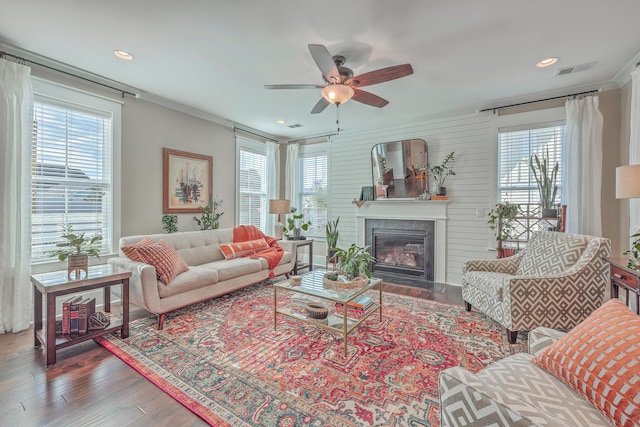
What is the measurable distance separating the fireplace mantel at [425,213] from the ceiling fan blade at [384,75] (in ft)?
8.31

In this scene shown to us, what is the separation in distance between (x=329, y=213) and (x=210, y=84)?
3.11 m

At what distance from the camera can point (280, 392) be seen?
5.93ft

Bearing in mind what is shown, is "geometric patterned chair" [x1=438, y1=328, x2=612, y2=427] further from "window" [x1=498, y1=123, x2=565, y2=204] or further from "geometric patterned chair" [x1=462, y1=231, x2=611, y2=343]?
"window" [x1=498, y1=123, x2=565, y2=204]

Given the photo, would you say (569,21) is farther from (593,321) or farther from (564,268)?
(593,321)

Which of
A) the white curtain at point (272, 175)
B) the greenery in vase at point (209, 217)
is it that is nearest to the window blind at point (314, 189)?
the white curtain at point (272, 175)

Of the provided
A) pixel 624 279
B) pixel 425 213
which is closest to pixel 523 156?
pixel 425 213

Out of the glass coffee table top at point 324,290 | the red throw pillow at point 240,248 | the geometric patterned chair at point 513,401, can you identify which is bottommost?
the glass coffee table top at point 324,290

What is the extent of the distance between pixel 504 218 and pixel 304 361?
11.1ft

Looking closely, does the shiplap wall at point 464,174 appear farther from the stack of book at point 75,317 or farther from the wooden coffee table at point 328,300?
the stack of book at point 75,317

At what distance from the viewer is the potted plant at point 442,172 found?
4.36 metres

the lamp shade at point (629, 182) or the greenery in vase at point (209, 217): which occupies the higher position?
the lamp shade at point (629, 182)

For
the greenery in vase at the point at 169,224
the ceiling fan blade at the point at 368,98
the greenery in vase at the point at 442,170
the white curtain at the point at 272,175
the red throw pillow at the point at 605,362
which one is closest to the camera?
the red throw pillow at the point at 605,362

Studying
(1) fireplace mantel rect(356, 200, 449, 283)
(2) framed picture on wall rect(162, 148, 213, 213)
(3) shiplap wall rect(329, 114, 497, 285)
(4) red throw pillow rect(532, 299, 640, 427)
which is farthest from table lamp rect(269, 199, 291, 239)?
(4) red throw pillow rect(532, 299, 640, 427)

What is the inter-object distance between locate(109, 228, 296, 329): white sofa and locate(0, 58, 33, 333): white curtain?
72 centimetres
